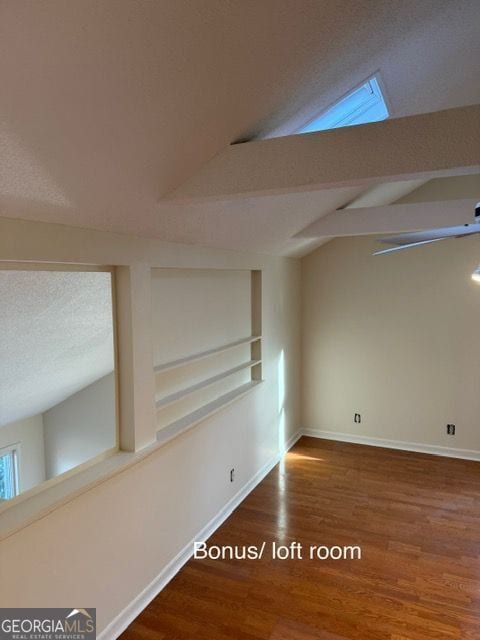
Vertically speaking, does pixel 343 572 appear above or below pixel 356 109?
below

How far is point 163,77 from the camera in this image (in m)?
1.23

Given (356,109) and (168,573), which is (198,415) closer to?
(168,573)

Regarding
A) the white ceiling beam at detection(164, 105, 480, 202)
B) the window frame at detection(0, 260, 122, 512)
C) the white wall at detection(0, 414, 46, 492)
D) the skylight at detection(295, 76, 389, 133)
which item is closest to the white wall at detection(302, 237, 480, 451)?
the skylight at detection(295, 76, 389, 133)

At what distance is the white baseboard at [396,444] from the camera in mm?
4664

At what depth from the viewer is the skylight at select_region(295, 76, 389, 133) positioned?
222cm

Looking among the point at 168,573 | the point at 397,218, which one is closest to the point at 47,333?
the point at 168,573

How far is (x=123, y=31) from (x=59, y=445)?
4029mm

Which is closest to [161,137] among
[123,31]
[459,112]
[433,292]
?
[123,31]

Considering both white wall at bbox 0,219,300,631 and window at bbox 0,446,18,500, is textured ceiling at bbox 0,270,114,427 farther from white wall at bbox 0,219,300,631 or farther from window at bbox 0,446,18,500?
window at bbox 0,446,18,500

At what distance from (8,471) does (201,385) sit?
87.7 inches

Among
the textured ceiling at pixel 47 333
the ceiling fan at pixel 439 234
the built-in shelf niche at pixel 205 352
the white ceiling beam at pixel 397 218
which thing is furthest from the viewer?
the white ceiling beam at pixel 397 218

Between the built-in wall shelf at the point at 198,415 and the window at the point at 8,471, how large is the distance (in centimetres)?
194

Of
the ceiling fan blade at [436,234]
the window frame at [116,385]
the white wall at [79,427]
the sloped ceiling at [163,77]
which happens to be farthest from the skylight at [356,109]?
the white wall at [79,427]

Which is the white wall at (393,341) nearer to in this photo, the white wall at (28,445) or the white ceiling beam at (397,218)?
the white ceiling beam at (397,218)
